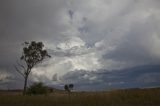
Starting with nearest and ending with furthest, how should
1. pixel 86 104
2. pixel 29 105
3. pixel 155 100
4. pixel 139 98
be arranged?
pixel 29 105, pixel 86 104, pixel 155 100, pixel 139 98

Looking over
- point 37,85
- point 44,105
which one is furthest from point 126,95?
point 37,85

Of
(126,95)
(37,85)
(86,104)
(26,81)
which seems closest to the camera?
(86,104)

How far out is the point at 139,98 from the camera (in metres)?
29.4

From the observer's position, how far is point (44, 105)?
2320 centimetres

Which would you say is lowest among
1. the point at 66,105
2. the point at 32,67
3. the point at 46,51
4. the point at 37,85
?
the point at 66,105

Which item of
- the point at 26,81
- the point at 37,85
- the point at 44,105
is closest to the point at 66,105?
the point at 44,105

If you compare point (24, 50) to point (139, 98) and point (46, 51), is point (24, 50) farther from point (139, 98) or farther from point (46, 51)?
point (139, 98)

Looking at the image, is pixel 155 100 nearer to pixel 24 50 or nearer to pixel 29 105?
pixel 29 105

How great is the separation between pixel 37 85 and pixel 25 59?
1171 centimetres

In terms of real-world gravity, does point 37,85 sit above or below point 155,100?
above

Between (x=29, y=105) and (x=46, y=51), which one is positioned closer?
(x=29, y=105)

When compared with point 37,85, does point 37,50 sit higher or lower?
higher

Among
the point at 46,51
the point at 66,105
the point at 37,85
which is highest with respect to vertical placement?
the point at 46,51

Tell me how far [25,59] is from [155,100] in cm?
4291
